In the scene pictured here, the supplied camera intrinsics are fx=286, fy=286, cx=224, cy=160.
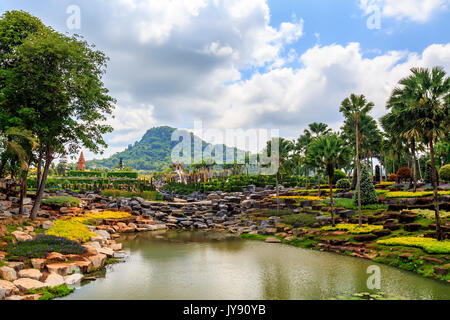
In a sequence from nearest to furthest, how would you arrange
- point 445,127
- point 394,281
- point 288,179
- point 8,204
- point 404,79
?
point 394,281
point 445,127
point 404,79
point 8,204
point 288,179

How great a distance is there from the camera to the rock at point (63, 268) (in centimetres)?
1247

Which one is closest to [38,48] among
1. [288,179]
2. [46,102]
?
[46,102]

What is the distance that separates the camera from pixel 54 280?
1143cm

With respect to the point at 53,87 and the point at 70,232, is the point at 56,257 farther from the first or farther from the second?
the point at 53,87

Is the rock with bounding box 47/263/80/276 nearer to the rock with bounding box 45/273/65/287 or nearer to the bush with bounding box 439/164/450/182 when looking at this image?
the rock with bounding box 45/273/65/287

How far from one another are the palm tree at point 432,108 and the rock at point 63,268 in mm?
19426

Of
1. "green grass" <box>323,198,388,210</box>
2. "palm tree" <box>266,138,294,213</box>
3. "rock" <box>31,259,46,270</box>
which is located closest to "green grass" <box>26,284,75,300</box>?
"rock" <box>31,259,46,270</box>

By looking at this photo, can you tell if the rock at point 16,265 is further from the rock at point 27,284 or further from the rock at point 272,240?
the rock at point 272,240

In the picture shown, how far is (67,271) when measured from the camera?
12812 millimetres

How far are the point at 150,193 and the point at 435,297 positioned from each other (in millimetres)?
40586

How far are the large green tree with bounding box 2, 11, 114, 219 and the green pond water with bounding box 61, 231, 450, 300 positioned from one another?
10256 millimetres
